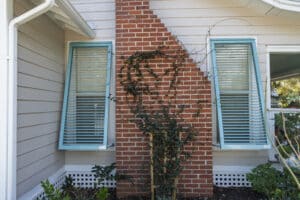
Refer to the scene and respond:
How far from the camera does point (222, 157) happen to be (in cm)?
421

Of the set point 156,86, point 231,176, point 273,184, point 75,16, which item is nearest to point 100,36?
point 75,16

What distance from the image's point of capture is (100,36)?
433cm

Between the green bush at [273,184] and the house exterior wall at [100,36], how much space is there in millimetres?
2274

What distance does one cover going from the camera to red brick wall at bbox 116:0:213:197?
3.72 metres

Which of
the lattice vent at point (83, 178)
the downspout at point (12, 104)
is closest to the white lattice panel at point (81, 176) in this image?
the lattice vent at point (83, 178)

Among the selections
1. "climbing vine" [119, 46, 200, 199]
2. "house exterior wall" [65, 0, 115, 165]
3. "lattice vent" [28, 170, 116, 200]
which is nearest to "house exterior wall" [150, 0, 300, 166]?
"climbing vine" [119, 46, 200, 199]

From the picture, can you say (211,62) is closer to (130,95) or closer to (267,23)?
(267,23)

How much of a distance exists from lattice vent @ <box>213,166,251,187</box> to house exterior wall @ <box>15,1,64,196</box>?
8.58ft

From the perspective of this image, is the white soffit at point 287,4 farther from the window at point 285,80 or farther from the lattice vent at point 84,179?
the lattice vent at point 84,179

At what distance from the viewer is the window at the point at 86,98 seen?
407cm

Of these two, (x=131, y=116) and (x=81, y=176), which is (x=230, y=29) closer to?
(x=131, y=116)

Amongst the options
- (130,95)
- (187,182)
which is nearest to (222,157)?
(187,182)

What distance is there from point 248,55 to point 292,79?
2143 mm

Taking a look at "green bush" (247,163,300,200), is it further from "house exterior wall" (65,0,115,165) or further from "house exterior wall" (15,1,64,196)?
"house exterior wall" (15,1,64,196)
